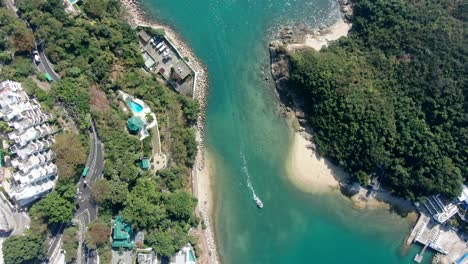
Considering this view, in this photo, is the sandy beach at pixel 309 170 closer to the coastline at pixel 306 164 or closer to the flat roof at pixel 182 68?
the coastline at pixel 306 164

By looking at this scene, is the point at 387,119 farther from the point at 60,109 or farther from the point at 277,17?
the point at 60,109

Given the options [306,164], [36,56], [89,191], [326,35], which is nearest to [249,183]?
[306,164]

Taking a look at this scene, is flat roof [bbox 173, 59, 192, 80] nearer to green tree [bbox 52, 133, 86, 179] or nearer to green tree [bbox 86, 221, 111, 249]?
green tree [bbox 52, 133, 86, 179]

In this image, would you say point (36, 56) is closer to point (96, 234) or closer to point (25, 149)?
point (25, 149)

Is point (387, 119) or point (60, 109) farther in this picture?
point (387, 119)

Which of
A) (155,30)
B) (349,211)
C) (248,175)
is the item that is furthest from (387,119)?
(155,30)

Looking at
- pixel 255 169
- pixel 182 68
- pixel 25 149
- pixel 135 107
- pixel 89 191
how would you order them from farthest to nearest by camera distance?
pixel 255 169, pixel 182 68, pixel 135 107, pixel 89 191, pixel 25 149
